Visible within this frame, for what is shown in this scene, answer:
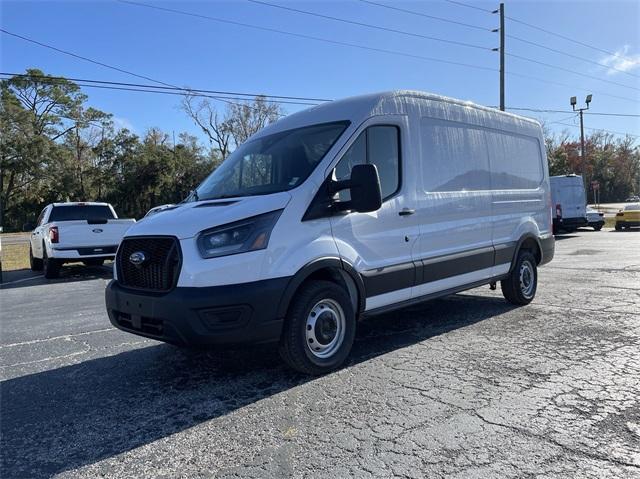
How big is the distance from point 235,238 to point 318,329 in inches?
43.5

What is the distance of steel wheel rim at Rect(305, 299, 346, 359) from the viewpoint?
438 cm

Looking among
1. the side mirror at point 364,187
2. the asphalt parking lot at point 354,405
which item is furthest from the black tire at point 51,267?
the side mirror at point 364,187

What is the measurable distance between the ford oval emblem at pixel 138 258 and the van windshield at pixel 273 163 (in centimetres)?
98

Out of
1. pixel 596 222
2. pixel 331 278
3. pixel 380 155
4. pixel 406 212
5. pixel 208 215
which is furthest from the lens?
pixel 596 222

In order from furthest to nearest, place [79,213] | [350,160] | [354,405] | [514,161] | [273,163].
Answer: [79,213] < [514,161] < [273,163] < [350,160] < [354,405]

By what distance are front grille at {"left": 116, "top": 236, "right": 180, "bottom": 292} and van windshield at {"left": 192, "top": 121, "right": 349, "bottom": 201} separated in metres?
0.89

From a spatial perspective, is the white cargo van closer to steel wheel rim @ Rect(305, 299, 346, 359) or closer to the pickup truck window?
steel wheel rim @ Rect(305, 299, 346, 359)

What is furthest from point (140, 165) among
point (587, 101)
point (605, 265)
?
point (605, 265)

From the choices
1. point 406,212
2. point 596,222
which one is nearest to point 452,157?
point 406,212

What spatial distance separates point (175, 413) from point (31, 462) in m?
0.96

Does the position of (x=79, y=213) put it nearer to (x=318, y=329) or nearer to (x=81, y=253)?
(x=81, y=253)

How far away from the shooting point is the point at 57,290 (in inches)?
408

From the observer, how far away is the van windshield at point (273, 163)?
4.64 m

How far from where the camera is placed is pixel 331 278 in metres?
4.65
